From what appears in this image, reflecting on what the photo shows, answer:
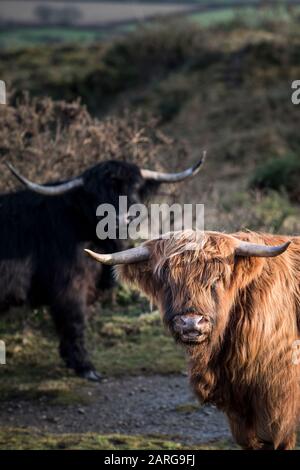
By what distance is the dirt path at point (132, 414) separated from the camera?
5.79m

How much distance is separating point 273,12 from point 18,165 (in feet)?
67.9

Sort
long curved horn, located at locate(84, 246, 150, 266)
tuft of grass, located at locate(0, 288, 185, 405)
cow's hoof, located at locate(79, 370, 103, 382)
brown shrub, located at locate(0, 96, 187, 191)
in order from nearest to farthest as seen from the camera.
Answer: long curved horn, located at locate(84, 246, 150, 266) → tuft of grass, located at locate(0, 288, 185, 405) → cow's hoof, located at locate(79, 370, 103, 382) → brown shrub, located at locate(0, 96, 187, 191)

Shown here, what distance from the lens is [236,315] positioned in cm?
423

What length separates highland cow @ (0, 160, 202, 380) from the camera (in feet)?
21.8

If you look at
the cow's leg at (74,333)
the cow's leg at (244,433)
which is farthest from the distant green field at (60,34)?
the cow's leg at (244,433)

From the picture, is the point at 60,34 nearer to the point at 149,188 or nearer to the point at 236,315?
the point at 149,188

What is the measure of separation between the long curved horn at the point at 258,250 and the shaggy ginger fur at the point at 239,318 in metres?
0.04

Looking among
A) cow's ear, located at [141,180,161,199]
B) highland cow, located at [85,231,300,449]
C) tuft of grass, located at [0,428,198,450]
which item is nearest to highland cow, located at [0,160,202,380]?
cow's ear, located at [141,180,161,199]

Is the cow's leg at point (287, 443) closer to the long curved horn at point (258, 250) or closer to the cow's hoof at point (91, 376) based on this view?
the long curved horn at point (258, 250)

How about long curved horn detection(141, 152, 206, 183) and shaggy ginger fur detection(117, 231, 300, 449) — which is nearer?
shaggy ginger fur detection(117, 231, 300, 449)

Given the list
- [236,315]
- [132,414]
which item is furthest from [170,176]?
[236,315]

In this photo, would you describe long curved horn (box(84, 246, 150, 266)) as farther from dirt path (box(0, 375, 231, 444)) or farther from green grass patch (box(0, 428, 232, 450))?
dirt path (box(0, 375, 231, 444))

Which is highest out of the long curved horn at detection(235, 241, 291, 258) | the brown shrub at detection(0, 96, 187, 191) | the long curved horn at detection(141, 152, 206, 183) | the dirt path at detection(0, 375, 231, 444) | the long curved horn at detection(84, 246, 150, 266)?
the brown shrub at detection(0, 96, 187, 191)

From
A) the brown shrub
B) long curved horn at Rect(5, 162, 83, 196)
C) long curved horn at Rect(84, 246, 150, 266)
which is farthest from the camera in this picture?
the brown shrub
